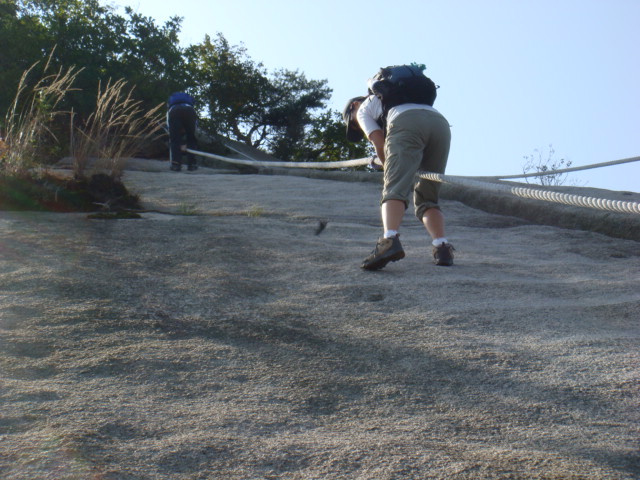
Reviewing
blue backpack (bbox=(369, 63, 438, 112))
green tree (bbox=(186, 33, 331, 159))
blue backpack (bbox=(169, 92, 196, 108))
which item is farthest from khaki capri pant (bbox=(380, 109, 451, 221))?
green tree (bbox=(186, 33, 331, 159))

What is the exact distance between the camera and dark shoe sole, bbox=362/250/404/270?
3.75 meters

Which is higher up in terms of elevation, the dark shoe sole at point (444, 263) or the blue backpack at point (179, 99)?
the blue backpack at point (179, 99)

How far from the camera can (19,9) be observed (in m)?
18.1

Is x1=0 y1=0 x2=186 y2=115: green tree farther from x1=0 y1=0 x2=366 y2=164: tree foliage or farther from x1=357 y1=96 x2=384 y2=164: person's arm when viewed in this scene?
x1=357 y1=96 x2=384 y2=164: person's arm

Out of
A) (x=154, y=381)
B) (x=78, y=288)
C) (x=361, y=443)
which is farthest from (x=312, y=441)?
(x=78, y=288)

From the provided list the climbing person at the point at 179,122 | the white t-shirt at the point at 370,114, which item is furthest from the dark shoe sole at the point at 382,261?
the climbing person at the point at 179,122

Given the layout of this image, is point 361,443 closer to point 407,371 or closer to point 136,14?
point 407,371

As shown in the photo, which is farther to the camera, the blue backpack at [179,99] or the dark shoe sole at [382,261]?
the blue backpack at [179,99]

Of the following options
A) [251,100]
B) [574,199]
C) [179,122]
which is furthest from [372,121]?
[251,100]

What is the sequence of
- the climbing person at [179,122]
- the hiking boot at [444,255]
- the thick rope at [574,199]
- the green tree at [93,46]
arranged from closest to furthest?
the thick rope at [574,199] → the hiking boot at [444,255] → the climbing person at [179,122] → the green tree at [93,46]

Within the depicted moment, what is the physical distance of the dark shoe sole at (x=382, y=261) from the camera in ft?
12.3

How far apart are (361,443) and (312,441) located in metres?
0.12

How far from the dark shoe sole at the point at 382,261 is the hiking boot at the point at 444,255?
36 cm

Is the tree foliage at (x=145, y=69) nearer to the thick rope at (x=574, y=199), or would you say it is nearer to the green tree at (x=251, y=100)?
the green tree at (x=251, y=100)
